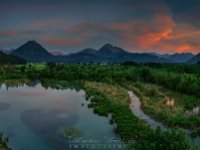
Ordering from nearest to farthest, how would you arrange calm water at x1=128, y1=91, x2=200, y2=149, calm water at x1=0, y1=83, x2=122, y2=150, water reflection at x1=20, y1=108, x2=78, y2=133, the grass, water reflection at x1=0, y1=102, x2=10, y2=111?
calm water at x1=0, y1=83, x2=122, y2=150 < calm water at x1=128, y1=91, x2=200, y2=149 < the grass < water reflection at x1=20, y1=108, x2=78, y2=133 < water reflection at x1=0, y1=102, x2=10, y2=111

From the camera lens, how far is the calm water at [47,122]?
28609 mm

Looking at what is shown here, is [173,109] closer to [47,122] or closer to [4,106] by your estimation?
[47,122]

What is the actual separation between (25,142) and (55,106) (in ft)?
66.3

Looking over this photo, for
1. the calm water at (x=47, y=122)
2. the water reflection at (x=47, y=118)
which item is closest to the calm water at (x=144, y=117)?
the calm water at (x=47, y=122)

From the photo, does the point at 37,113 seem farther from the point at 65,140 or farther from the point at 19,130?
the point at 65,140

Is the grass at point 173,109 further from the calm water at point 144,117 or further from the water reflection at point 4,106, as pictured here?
the water reflection at point 4,106

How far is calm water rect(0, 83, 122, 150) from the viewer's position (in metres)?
28.6

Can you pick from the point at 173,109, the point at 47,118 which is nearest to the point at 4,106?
the point at 47,118

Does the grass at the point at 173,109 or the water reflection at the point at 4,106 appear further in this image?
the water reflection at the point at 4,106

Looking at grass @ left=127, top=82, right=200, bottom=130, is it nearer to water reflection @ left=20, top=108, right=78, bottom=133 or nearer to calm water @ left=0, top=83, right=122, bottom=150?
calm water @ left=0, top=83, right=122, bottom=150

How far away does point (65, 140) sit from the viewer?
2862 cm

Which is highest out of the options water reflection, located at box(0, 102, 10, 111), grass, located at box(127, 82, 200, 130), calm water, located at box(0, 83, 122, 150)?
grass, located at box(127, 82, 200, 130)

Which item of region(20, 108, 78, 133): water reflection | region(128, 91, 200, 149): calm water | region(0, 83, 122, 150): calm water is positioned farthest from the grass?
region(20, 108, 78, 133): water reflection

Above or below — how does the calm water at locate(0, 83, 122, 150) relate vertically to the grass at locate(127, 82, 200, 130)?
below
